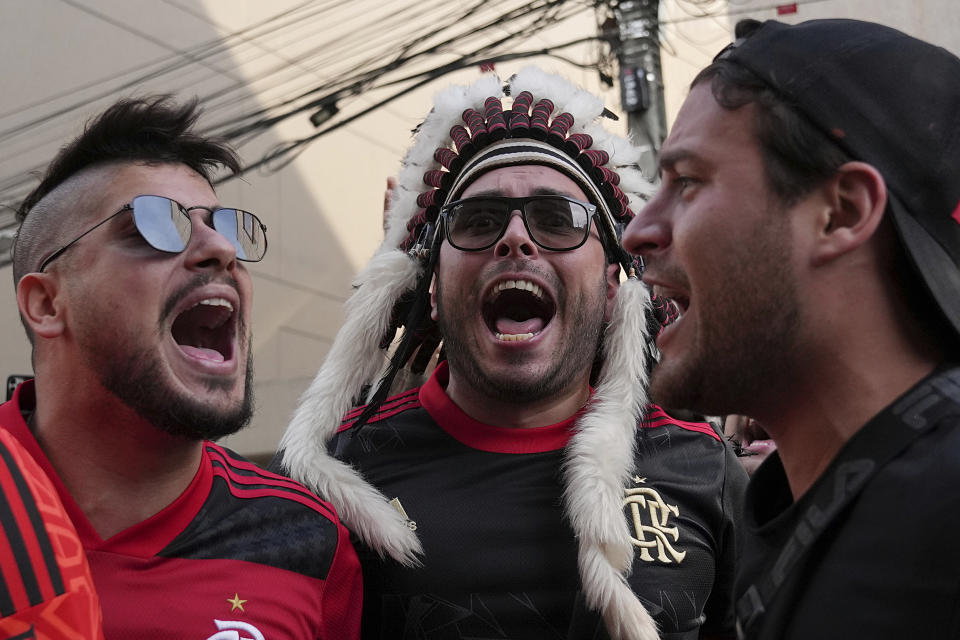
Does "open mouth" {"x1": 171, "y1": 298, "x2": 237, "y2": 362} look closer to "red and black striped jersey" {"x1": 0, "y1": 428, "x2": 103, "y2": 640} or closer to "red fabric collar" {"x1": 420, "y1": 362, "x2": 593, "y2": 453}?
"red fabric collar" {"x1": 420, "y1": 362, "x2": 593, "y2": 453}

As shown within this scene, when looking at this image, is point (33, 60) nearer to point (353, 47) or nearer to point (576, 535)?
point (353, 47)

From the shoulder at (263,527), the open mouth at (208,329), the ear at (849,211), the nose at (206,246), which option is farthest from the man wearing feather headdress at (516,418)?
the ear at (849,211)

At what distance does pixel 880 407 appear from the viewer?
65.8 inches

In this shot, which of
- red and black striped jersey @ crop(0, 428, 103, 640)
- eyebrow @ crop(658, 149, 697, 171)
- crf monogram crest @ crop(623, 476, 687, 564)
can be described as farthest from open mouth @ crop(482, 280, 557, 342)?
red and black striped jersey @ crop(0, 428, 103, 640)

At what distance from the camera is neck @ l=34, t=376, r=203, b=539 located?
8.61 feet

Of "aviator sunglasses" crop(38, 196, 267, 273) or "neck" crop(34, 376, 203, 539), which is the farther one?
"aviator sunglasses" crop(38, 196, 267, 273)

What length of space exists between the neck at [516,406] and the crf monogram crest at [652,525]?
337 millimetres

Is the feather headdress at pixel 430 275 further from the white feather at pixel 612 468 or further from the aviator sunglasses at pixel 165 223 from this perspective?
the aviator sunglasses at pixel 165 223

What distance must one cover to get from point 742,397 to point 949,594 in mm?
552

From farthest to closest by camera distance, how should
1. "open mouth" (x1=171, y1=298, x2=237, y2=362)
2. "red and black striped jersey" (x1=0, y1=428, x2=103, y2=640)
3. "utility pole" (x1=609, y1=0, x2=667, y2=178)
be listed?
"utility pole" (x1=609, y1=0, x2=667, y2=178)
"open mouth" (x1=171, y1=298, x2=237, y2=362)
"red and black striped jersey" (x1=0, y1=428, x2=103, y2=640)

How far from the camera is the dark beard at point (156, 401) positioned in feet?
8.67

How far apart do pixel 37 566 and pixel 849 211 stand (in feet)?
4.97

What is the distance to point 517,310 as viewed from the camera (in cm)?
329

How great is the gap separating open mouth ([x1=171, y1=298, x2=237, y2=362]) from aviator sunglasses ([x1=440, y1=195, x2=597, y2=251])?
74 cm
